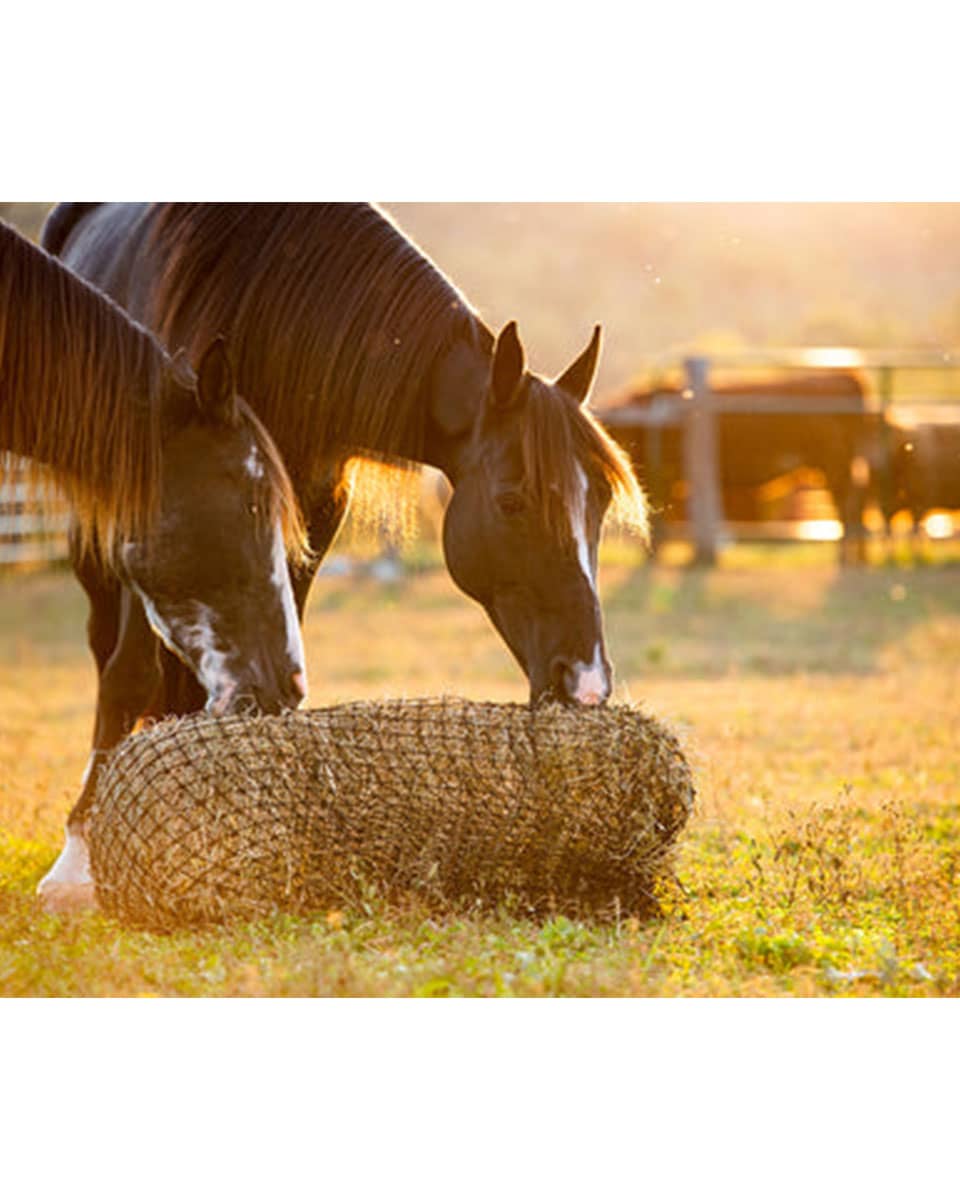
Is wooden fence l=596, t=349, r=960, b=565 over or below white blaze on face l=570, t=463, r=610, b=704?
over

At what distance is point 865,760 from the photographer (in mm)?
6000

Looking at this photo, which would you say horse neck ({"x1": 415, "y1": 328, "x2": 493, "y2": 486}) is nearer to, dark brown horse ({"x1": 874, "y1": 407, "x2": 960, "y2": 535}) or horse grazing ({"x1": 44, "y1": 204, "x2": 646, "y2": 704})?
horse grazing ({"x1": 44, "y1": 204, "x2": 646, "y2": 704})

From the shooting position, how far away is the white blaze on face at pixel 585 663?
3805 mm

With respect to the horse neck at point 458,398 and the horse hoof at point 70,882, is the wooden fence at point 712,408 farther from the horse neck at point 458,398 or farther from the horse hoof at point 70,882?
the horse hoof at point 70,882

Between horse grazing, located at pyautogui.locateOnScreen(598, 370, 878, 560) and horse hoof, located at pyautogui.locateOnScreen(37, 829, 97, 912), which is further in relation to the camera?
horse grazing, located at pyautogui.locateOnScreen(598, 370, 878, 560)

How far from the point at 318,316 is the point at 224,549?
841 mm

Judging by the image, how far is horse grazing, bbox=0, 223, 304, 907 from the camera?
12.2 feet

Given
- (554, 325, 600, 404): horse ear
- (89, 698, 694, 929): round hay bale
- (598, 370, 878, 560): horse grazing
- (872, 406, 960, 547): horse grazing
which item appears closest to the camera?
(89, 698, 694, 929): round hay bale

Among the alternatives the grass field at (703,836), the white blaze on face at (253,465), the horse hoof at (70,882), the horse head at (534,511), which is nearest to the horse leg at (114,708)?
the horse hoof at (70,882)

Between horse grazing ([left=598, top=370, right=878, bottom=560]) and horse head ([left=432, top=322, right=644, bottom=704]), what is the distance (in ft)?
34.9

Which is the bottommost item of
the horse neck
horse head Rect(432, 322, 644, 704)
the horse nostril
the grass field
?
the grass field

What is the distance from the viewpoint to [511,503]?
12.8 ft

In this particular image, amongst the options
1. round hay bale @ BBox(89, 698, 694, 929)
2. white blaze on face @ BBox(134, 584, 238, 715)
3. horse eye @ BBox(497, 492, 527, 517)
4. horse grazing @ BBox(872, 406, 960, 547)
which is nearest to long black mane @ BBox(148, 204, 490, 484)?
horse eye @ BBox(497, 492, 527, 517)

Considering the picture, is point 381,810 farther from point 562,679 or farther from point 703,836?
point 703,836
